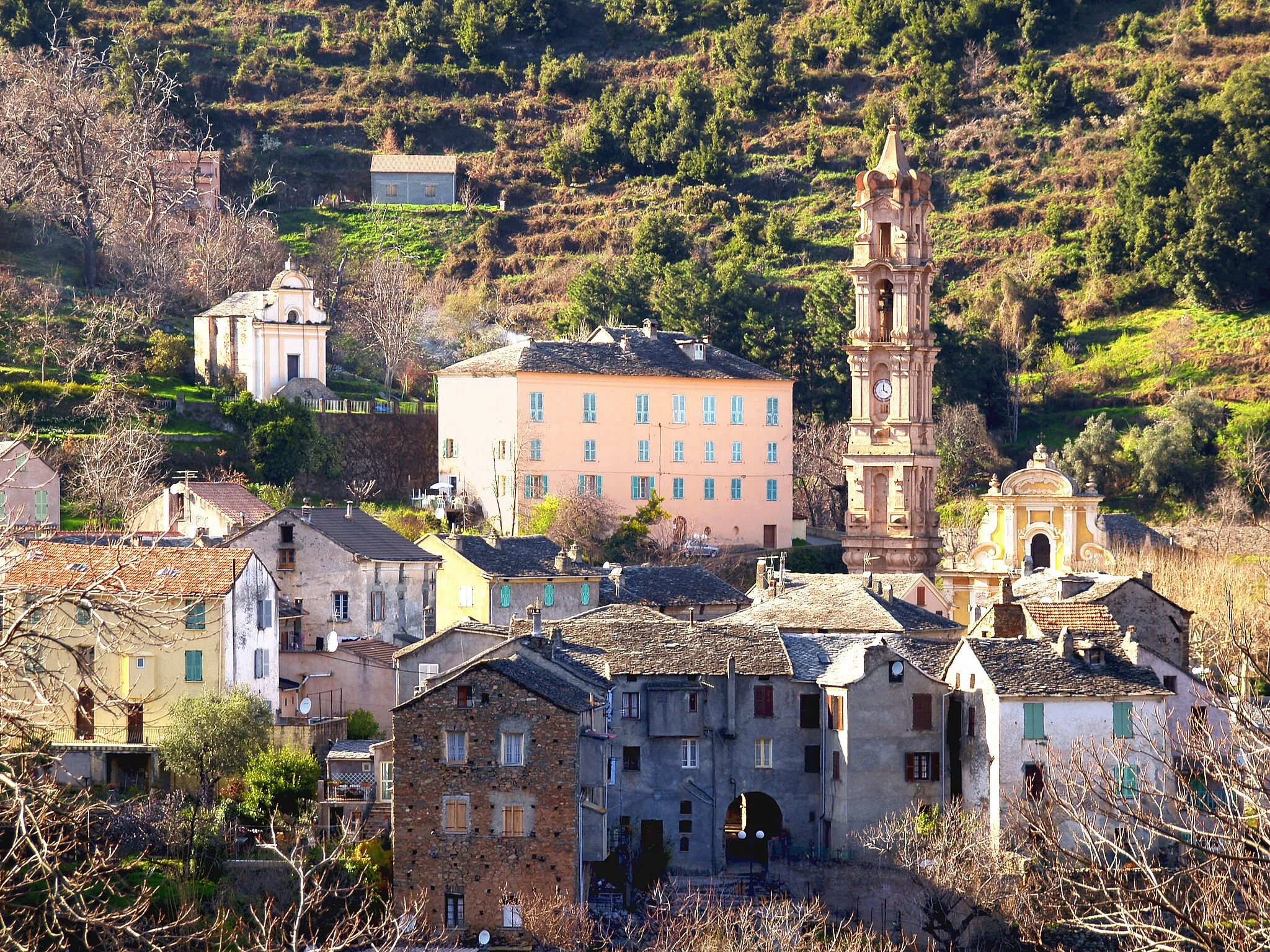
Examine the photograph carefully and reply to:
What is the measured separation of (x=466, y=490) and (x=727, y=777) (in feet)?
91.7

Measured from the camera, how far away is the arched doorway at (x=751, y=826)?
162 ft

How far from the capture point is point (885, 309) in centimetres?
7631

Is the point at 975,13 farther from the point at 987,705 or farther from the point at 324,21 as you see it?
the point at 987,705

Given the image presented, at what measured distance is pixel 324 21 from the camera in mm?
124938

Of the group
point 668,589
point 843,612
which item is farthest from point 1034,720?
point 668,589

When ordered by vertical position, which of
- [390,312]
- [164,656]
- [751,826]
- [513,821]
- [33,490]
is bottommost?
[751,826]

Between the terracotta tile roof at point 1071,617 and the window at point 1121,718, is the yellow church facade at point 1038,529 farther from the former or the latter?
the window at point 1121,718

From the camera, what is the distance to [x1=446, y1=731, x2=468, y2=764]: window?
145ft

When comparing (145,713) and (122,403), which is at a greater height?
(122,403)

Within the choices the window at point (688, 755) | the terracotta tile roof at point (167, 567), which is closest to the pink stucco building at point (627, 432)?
the terracotta tile roof at point (167, 567)

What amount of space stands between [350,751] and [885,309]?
32.9 meters

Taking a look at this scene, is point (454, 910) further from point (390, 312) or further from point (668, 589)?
point (390, 312)

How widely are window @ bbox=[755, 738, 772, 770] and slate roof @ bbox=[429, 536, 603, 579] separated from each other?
9.27 m

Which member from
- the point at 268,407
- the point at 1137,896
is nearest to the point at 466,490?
the point at 268,407
